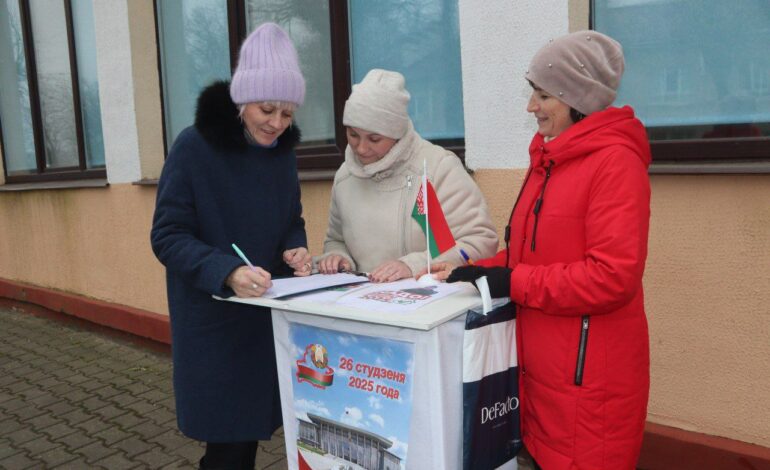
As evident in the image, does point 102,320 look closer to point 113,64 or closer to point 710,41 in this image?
point 113,64

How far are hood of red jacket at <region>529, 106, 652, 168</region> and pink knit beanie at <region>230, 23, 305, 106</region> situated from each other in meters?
0.85

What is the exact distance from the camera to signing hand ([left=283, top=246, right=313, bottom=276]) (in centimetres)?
219

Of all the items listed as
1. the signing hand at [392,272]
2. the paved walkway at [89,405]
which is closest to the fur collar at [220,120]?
the signing hand at [392,272]

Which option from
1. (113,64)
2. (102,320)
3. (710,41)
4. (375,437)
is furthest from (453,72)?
(102,320)

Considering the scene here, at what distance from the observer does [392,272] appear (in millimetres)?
2002

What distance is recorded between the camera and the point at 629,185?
1.49m

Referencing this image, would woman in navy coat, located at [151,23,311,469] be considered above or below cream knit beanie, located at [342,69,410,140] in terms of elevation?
below

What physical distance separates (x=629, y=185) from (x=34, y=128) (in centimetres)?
713

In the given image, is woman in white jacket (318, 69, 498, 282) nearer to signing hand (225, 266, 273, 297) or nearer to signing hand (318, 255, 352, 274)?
signing hand (318, 255, 352, 274)

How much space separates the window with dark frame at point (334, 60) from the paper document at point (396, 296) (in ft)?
5.99

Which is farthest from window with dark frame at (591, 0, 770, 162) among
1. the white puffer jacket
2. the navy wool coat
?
the navy wool coat

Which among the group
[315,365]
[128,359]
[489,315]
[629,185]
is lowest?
[128,359]

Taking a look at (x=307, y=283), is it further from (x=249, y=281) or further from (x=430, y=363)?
(x=430, y=363)

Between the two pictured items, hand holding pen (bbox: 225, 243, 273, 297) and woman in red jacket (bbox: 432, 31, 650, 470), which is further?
hand holding pen (bbox: 225, 243, 273, 297)
